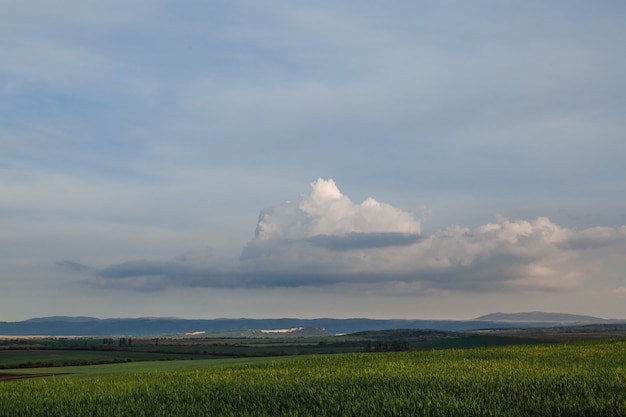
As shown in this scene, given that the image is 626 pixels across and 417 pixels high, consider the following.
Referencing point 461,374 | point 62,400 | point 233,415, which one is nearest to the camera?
point 233,415

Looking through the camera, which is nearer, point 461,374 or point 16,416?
point 16,416

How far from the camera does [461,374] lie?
125 ft

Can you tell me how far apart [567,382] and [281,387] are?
13.6 m

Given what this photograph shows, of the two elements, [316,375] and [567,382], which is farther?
[316,375]

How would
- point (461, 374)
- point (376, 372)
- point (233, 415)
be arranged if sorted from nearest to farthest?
point (233, 415) < point (461, 374) < point (376, 372)

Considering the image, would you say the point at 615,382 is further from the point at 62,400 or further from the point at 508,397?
the point at 62,400

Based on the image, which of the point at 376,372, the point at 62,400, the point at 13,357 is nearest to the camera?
the point at 62,400

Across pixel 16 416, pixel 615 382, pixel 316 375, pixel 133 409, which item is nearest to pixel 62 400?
pixel 16 416

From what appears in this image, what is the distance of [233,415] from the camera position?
2419 centimetres

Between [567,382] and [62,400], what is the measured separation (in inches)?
932

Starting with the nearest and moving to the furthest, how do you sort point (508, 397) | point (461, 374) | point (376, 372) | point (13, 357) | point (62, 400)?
point (508, 397)
point (62, 400)
point (461, 374)
point (376, 372)
point (13, 357)

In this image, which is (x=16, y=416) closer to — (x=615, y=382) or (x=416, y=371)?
(x=416, y=371)

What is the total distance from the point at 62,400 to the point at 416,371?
20454 millimetres

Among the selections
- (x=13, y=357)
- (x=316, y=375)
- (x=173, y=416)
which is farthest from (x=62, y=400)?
(x=13, y=357)
